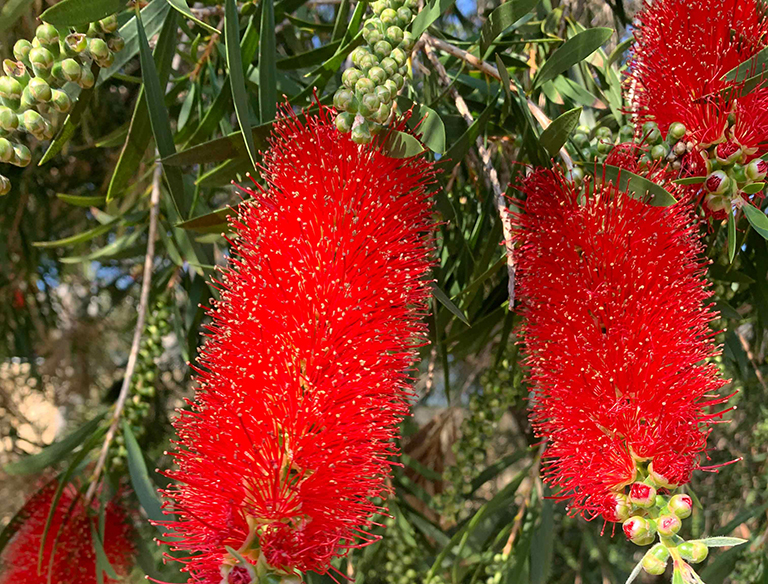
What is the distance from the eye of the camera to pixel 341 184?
2.77ft

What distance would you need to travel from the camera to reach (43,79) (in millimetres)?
764

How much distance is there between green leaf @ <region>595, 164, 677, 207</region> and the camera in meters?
0.79

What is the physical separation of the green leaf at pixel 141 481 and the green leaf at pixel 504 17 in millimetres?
908

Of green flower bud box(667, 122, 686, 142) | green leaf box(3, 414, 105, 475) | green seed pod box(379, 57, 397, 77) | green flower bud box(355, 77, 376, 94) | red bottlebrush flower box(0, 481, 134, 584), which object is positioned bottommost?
red bottlebrush flower box(0, 481, 134, 584)

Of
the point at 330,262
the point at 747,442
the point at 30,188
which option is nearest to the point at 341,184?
the point at 330,262

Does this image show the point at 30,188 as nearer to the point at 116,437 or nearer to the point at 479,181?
the point at 116,437

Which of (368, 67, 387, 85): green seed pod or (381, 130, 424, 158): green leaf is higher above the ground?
(368, 67, 387, 85): green seed pod

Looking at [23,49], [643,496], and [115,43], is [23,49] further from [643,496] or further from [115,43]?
[643,496]

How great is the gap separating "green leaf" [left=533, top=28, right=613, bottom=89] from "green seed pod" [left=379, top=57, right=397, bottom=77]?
0.32 meters

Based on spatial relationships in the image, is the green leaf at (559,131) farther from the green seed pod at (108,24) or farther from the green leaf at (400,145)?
the green seed pod at (108,24)

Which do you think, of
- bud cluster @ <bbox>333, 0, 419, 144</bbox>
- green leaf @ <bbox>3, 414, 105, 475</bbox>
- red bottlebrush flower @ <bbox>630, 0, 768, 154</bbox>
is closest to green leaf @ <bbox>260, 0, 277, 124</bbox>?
bud cluster @ <bbox>333, 0, 419, 144</bbox>

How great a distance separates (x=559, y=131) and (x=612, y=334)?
0.90 ft

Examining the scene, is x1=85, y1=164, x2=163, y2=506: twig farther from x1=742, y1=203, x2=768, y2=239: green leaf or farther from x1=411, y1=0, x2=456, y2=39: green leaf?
x1=742, y1=203, x2=768, y2=239: green leaf

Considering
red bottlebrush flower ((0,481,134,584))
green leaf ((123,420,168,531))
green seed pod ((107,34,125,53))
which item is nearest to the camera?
green seed pod ((107,34,125,53))
